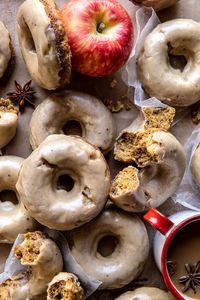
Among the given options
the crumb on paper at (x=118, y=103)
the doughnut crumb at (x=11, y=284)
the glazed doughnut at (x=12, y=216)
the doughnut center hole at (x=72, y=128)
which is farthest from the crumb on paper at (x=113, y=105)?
the doughnut crumb at (x=11, y=284)

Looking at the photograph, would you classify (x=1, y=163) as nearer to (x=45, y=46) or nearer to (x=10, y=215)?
(x=10, y=215)

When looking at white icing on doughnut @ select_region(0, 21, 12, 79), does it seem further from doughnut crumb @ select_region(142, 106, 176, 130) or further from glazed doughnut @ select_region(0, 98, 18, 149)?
doughnut crumb @ select_region(142, 106, 176, 130)

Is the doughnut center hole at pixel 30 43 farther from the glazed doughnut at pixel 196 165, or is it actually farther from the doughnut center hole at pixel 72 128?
the glazed doughnut at pixel 196 165

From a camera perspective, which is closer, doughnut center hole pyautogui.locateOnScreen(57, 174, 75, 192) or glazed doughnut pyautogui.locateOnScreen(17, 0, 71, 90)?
glazed doughnut pyautogui.locateOnScreen(17, 0, 71, 90)

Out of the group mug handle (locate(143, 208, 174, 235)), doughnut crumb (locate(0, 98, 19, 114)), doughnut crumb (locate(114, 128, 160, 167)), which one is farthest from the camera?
doughnut crumb (locate(0, 98, 19, 114))

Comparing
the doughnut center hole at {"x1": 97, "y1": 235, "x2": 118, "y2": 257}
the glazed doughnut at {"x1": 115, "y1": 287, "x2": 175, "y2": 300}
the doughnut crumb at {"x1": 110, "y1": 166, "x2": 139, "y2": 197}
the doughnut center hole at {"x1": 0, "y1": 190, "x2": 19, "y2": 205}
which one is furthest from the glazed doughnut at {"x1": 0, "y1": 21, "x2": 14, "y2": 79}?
the glazed doughnut at {"x1": 115, "y1": 287, "x2": 175, "y2": 300}

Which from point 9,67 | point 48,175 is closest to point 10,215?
point 48,175
